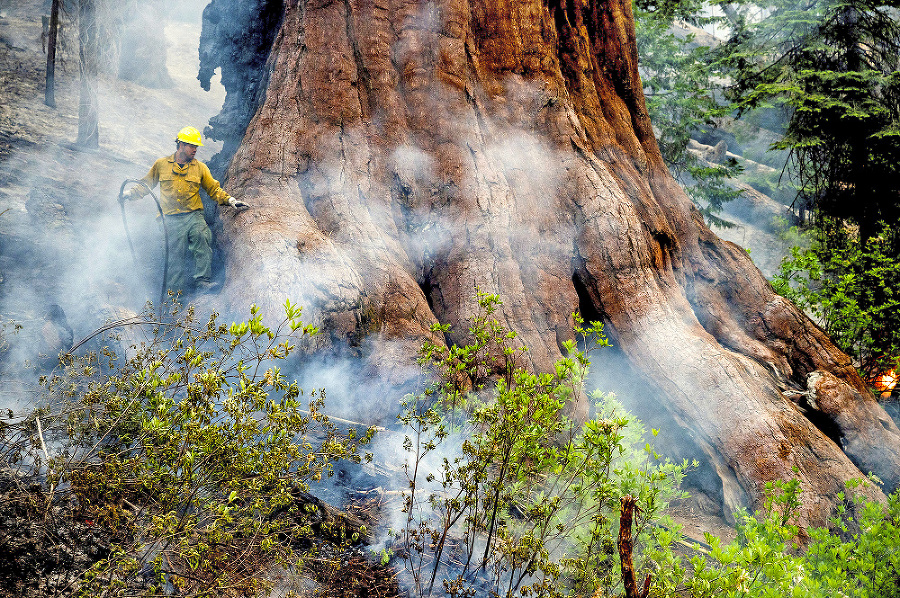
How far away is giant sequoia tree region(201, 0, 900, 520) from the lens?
4.60m

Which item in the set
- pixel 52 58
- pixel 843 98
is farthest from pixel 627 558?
pixel 52 58

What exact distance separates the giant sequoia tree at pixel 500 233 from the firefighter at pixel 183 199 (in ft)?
A: 0.99

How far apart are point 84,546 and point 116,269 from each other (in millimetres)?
3050

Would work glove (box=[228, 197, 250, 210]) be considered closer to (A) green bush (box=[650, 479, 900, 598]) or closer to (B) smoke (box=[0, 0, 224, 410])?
(B) smoke (box=[0, 0, 224, 410])

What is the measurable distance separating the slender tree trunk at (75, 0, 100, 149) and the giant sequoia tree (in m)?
5.66

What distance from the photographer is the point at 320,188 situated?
493cm


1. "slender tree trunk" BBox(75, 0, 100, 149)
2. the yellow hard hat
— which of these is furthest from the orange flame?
"slender tree trunk" BBox(75, 0, 100, 149)

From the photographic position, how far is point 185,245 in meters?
4.79

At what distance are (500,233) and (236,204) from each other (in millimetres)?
2372

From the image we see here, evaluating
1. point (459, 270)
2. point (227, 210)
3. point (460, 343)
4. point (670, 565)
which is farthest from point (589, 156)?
point (670, 565)

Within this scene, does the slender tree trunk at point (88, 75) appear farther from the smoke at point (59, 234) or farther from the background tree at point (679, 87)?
the background tree at point (679, 87)

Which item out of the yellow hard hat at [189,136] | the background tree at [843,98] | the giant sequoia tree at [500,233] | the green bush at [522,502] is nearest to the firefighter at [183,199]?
the yellow hard hat at [189,136]

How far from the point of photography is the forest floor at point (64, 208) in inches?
183

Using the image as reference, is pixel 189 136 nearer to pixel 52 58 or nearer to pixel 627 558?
pixel 627 558
